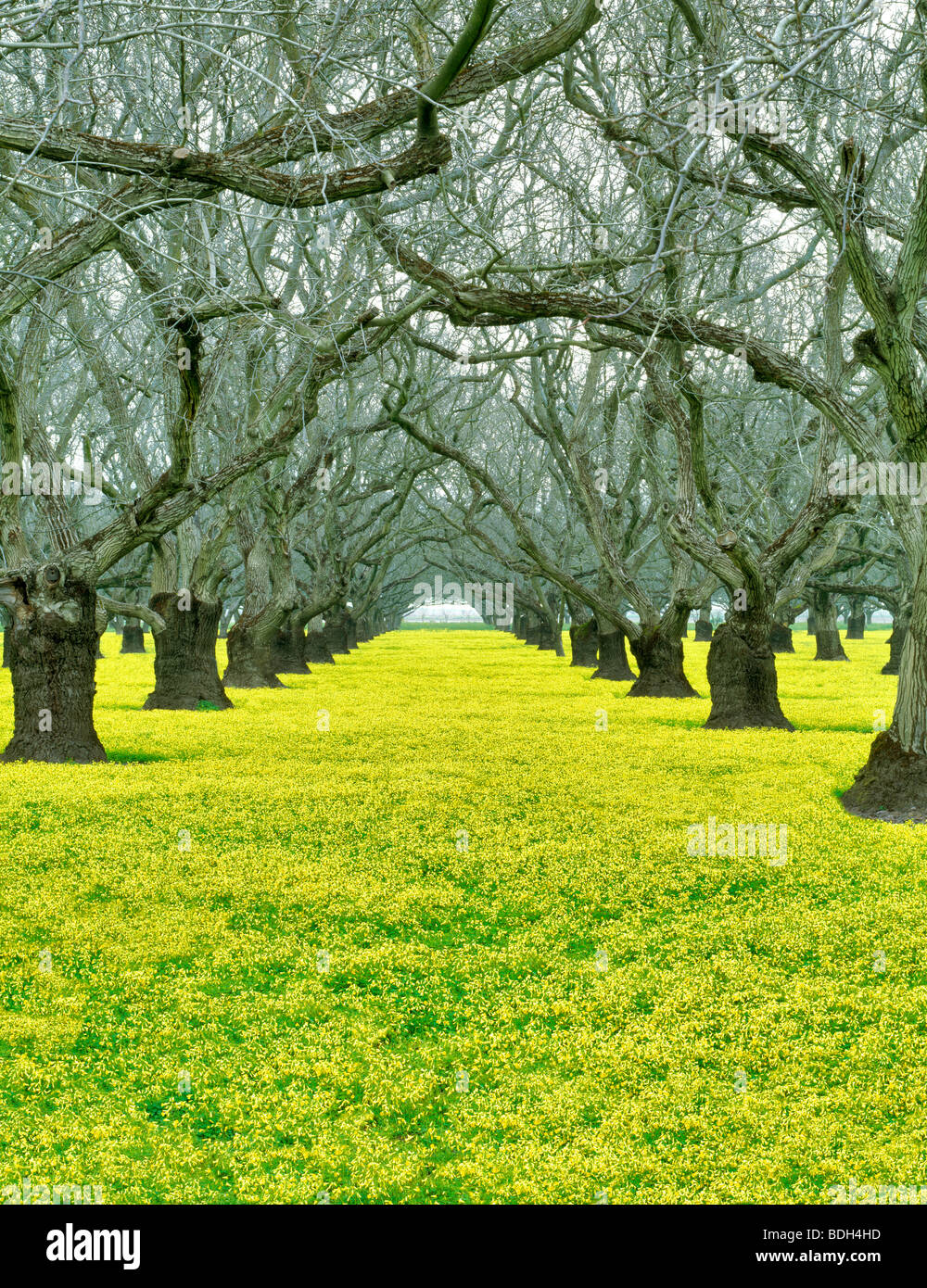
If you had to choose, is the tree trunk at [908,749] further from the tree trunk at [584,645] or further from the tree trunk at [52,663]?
the tree trunk at [584,645]

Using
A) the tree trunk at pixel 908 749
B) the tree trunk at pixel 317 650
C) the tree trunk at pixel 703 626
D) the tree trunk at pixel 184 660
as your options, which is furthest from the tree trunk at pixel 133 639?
the tree trunk at pixel 908 749

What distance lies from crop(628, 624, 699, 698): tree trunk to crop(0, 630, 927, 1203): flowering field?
8500 mm

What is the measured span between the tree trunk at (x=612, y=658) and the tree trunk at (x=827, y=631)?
12.1m

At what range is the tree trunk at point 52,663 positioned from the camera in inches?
483

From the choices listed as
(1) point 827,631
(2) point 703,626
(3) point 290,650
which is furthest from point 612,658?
(2) point 703,626

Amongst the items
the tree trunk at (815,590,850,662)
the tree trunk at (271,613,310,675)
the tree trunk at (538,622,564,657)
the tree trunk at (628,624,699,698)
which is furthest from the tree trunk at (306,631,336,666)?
the tree trunk at (815,590,850,662)

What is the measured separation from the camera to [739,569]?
48.1 feet

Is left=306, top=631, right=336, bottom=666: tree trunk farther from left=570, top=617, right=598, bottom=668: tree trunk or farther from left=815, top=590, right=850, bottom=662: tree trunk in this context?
left=815, top=590, right=850, bottom=662: tree trunk

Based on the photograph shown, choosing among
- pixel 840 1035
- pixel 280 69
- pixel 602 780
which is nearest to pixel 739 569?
pixel 602 780

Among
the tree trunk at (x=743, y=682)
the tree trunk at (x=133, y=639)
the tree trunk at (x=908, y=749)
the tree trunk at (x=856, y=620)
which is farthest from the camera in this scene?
the tree trunk at (x=856, y=620)

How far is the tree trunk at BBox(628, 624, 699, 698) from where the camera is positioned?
2020 centimetres

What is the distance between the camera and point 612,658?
25.2m

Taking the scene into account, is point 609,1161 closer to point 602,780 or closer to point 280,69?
point 602,780

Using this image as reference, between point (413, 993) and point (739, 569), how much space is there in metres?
10.7
